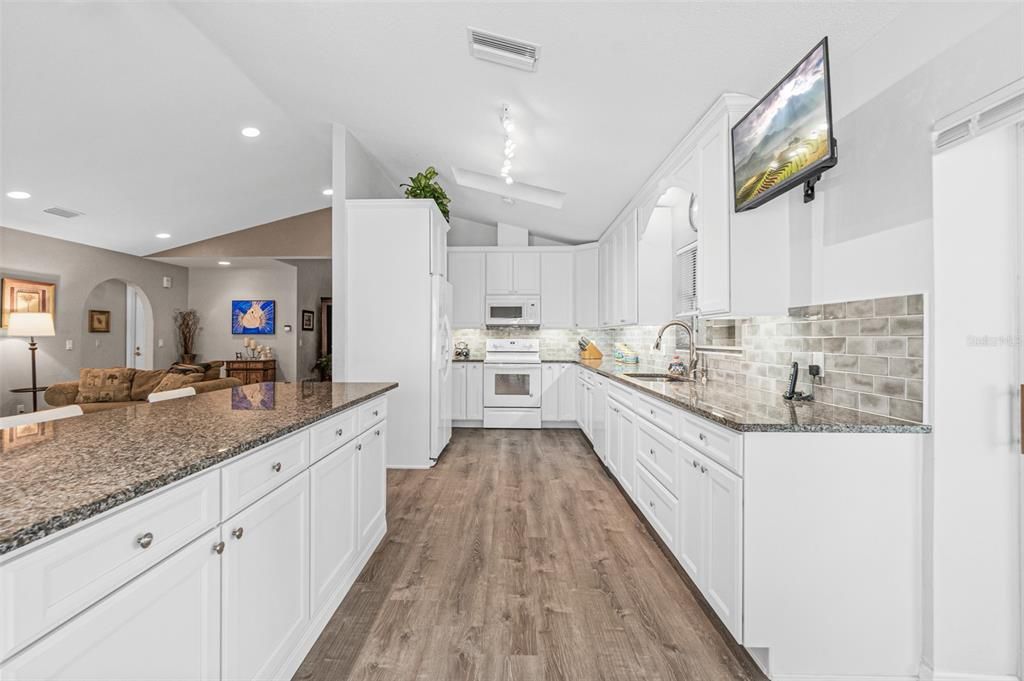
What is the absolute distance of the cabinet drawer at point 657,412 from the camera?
2396mm

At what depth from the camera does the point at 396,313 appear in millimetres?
4246

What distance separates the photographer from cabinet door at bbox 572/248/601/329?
6133 mm

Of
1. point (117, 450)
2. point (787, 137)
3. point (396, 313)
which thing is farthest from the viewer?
point (396, 313)

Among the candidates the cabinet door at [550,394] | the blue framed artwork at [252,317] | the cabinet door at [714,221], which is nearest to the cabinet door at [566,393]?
the cabinet door at [550,394]

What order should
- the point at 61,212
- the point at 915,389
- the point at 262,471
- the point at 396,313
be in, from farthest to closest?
the point at 61,212 < the point at 396,313 < the point at 915,389 < the point at 262,471

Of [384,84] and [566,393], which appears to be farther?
[566,393]

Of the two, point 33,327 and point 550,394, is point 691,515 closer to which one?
point 550,394

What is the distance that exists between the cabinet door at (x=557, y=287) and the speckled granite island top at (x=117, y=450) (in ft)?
14.3

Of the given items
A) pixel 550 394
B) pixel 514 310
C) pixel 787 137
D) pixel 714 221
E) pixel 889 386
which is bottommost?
pixel 550 394

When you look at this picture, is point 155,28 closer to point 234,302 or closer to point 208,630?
point 208,630

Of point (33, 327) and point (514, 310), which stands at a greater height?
point (514, 310)

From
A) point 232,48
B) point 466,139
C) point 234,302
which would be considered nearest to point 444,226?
point 466,139

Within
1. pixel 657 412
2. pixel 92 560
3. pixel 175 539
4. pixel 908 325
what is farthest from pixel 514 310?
pixel 92 560

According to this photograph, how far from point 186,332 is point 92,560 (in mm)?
8937
